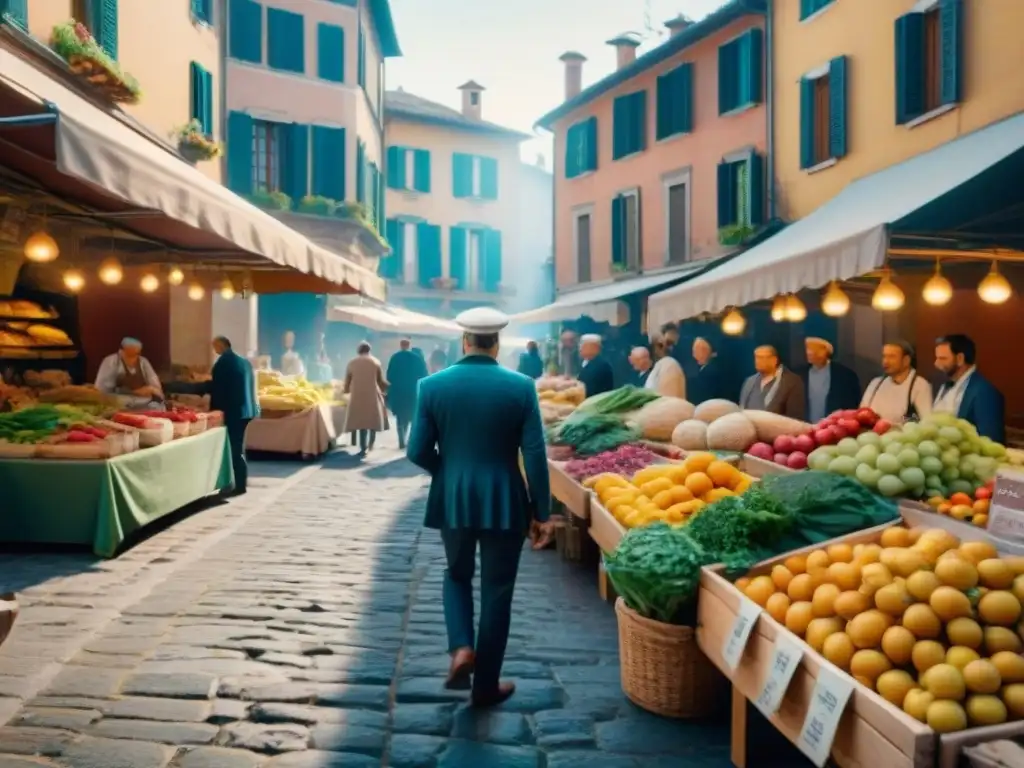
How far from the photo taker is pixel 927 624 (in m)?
2.99

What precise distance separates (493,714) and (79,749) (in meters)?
1.80

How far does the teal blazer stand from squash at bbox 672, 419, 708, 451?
11.0 ft

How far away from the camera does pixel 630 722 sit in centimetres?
418

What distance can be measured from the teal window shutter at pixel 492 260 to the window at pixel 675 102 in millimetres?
17009

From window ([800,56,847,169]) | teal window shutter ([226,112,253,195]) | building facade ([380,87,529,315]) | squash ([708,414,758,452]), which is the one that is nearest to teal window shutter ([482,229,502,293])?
building facade ([380,87,529,315])

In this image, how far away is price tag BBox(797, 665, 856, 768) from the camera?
112 inches

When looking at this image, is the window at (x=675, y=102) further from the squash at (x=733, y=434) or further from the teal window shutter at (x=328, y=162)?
the squash at (x=733, y=434)

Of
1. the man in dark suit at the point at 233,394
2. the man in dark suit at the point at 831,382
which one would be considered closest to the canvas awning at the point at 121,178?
the man in dark suit at the point at 233,394

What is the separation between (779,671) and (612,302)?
16.1 m

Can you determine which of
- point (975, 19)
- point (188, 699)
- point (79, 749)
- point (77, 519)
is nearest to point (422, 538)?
point (77, 519)

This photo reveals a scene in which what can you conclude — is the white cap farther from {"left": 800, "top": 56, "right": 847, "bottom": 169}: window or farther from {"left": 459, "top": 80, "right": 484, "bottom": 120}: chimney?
{"left": 459, "top": 80, "right": 484, "bottom": 120}: chimney

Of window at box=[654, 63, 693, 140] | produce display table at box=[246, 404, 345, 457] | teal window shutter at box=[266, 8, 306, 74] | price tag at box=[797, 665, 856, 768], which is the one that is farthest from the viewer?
teal window shutter at box=[266, 8, 306, 74]

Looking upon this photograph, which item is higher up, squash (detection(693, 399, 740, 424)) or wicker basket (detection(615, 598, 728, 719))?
squash (detection(693, 399, 740, 424))

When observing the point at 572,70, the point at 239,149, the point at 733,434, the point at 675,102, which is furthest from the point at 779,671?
the point at 572,70
